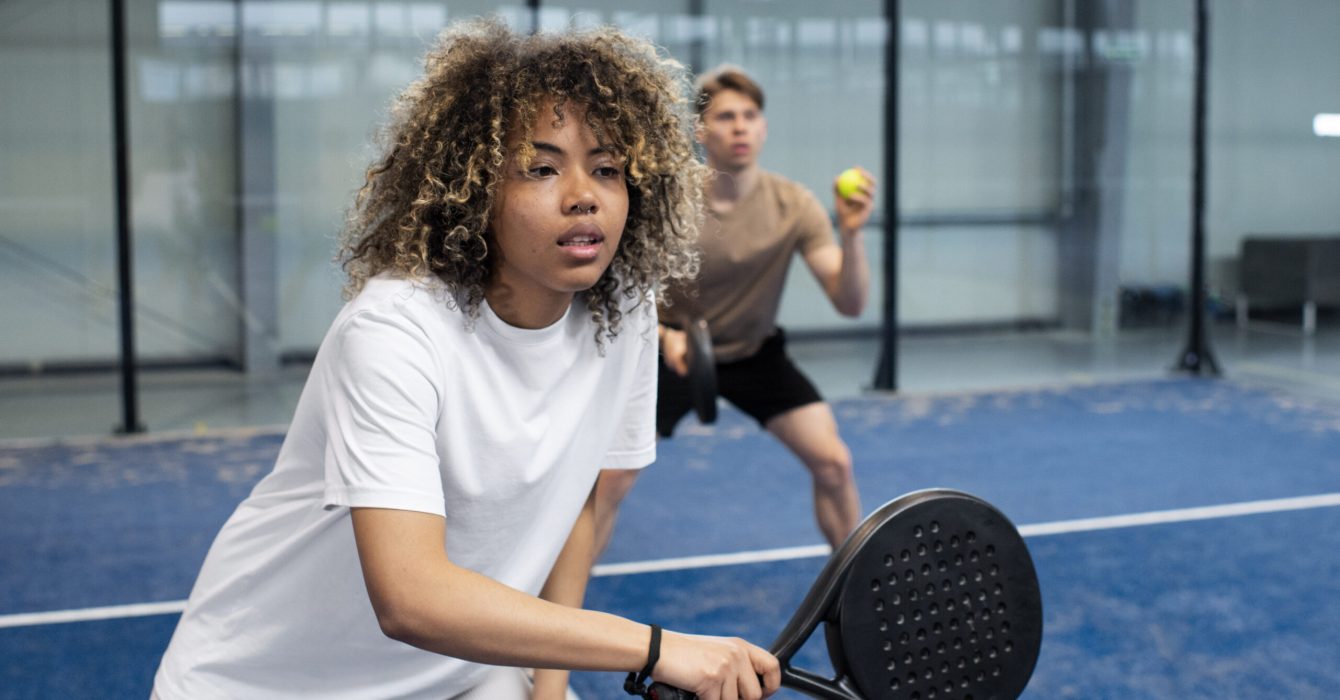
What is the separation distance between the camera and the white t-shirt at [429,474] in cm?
146

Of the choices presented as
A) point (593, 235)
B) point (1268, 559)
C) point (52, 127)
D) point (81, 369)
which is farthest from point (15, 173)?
point (593, 235)

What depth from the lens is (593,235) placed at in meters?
1.54

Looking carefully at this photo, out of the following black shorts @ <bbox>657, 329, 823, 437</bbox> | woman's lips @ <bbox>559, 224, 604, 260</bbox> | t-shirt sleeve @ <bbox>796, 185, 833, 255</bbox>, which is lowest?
black shorts @ <bbox>657, 329, 823, 437</bbox>

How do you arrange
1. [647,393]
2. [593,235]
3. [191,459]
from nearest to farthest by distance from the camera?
[593,235] → [647,393] → [191,459]

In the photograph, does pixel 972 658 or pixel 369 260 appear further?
pixel 369 260

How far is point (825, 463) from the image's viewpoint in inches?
145

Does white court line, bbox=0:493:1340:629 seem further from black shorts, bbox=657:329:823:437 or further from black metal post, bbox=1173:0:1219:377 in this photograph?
black metal post, bbox=1173:0:1219:377

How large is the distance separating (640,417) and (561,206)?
18.7 inches

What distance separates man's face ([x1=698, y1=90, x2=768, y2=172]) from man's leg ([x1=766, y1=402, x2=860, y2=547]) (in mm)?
687

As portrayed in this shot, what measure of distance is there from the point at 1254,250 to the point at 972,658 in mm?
7875

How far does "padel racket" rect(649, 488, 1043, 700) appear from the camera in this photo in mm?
1397

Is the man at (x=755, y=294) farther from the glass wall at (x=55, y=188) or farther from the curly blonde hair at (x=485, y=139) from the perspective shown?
the glass wall at (x=55, y=188)

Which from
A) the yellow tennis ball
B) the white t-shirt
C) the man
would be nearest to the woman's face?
Result: the white t-shirt

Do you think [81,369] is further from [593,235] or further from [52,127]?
[593,235]
